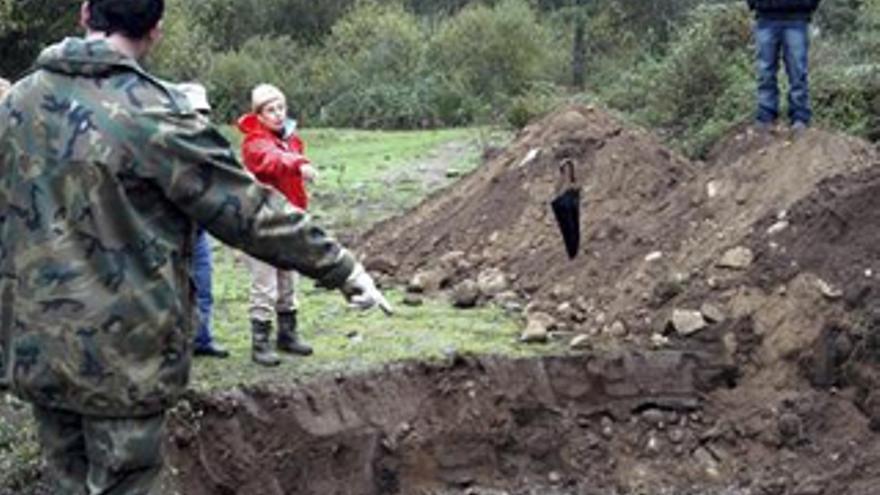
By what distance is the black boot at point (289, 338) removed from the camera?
317 inches

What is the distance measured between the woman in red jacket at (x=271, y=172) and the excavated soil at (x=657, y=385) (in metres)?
0.50

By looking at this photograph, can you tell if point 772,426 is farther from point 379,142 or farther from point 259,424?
point 379,142

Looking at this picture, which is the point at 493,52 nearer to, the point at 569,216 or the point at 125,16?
the point at 569,216

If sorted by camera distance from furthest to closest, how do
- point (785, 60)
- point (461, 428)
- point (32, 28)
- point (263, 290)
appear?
point (32, 28), point (785, 60), point (461, 428), point (263, 290)

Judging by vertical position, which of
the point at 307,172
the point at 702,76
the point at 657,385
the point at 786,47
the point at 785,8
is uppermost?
the point at 307,172

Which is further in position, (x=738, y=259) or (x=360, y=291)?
(x=738, y=259)

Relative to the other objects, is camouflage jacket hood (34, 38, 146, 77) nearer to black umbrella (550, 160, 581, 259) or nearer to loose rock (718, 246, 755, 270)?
loose rock (718, 246, 755, 270)

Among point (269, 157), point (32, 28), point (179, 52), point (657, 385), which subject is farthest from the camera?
point (179, 52)

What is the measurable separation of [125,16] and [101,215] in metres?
0.53

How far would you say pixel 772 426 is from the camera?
8.06 m

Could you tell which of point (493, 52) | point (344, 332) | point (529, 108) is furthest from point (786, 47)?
point (493, 52)

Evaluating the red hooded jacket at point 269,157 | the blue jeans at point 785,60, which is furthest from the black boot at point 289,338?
the blue jeans at point 785,60

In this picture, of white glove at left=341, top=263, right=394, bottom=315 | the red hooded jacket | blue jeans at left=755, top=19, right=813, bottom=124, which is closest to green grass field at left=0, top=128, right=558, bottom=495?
the red hooded jacket

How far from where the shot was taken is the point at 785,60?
10.4m
